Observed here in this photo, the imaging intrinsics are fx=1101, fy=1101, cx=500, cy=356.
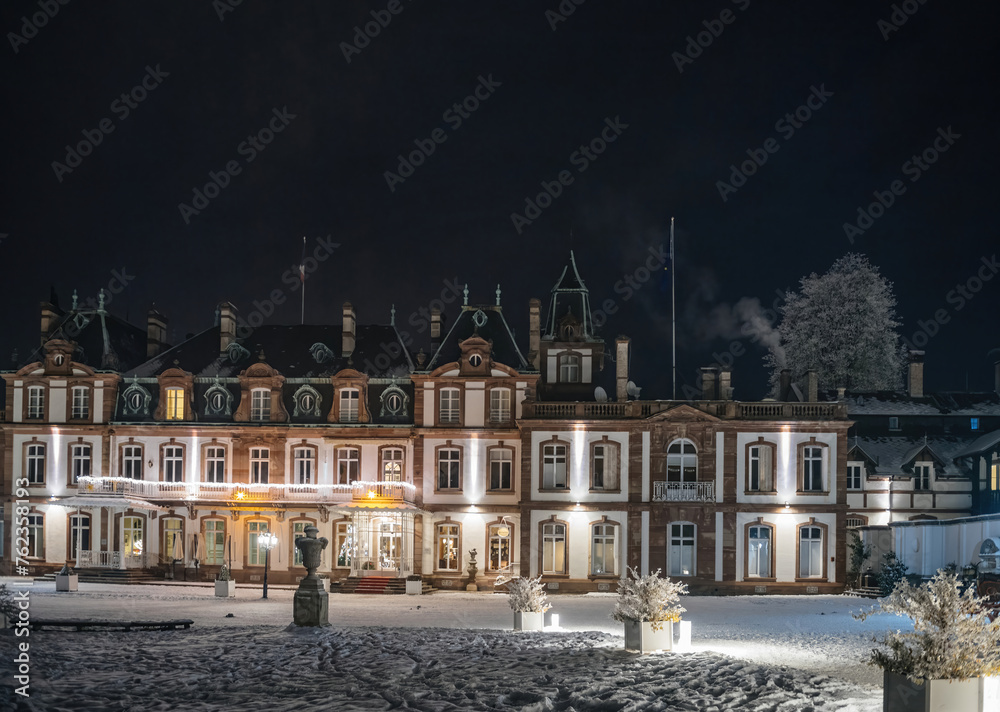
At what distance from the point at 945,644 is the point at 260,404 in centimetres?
3650

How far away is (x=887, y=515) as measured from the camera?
4569 centimetres

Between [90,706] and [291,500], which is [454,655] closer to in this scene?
[90,706]

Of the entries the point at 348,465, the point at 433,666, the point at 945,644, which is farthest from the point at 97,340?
the point at 945,644

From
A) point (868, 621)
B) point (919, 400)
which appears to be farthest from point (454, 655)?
point (919, 400)

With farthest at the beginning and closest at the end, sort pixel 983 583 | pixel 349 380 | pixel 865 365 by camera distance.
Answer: pixel 865 365 < pixel 349 380 < pixel 983 583

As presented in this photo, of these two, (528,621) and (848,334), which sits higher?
(848,334)

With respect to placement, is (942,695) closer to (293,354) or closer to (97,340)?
(293,354)

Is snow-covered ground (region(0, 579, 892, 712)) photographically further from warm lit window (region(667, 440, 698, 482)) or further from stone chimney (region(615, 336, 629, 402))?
stone chimney (region(615, 336, 629, 402))

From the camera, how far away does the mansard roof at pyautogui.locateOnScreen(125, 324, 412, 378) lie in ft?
152

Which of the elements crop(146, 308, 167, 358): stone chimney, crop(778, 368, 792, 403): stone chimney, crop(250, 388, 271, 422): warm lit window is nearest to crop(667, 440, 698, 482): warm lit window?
crop(778, 368, 792, 403): stone chimney

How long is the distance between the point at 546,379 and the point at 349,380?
8.07 metres

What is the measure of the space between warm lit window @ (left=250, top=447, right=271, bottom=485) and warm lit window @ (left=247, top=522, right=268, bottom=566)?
1.81 metres

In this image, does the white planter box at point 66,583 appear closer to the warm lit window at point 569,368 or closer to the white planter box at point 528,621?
the white planter box at point 528,621

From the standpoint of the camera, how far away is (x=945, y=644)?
12.0 metres
